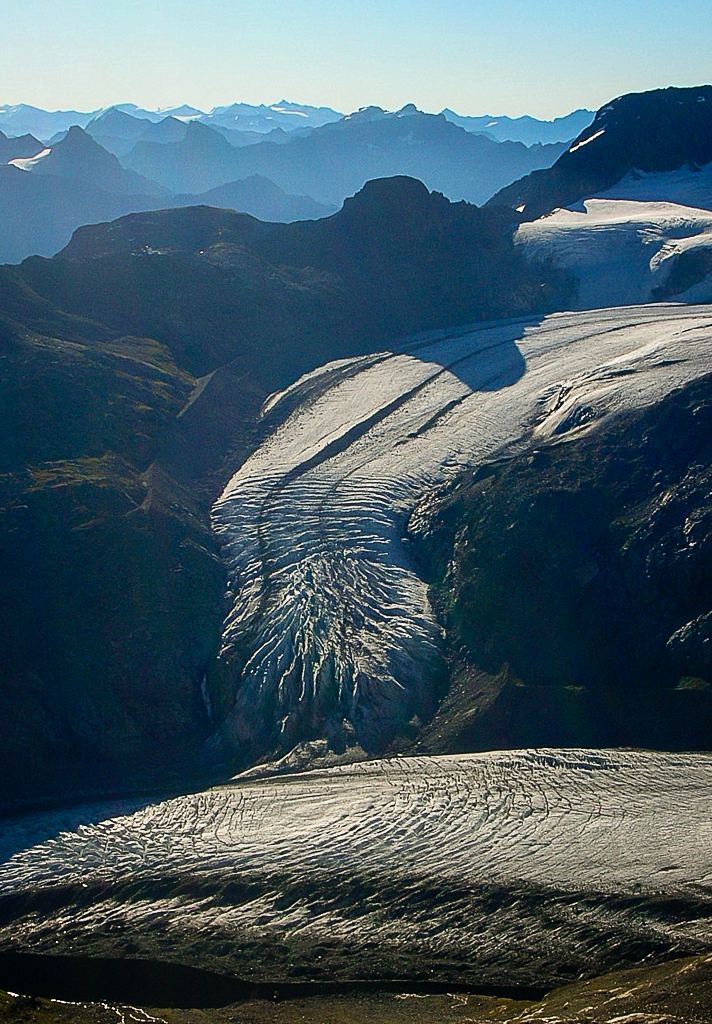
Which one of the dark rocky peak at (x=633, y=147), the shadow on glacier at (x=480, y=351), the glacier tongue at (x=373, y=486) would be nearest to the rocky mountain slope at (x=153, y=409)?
the glacier tongue at (x=373, y=486)

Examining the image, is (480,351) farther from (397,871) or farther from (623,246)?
(397,871)

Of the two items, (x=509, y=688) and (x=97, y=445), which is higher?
(x=97, y=445)

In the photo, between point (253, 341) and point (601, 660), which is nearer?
point (601, 660)

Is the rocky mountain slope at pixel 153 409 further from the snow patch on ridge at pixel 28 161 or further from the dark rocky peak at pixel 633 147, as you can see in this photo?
the snow patch on ridge at pixel 28 161

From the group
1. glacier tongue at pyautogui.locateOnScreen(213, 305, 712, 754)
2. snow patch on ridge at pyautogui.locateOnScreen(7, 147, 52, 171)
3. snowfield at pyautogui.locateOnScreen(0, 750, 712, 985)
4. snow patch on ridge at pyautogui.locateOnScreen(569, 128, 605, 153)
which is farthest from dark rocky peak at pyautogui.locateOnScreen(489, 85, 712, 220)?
snow patch on ridge at pyautogui.locateOnScreen(7, 147, 52, 171)

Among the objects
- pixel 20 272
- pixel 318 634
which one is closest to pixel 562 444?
pixel 318 634

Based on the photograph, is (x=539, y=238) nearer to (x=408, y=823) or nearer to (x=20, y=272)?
(x=20, y=272)
